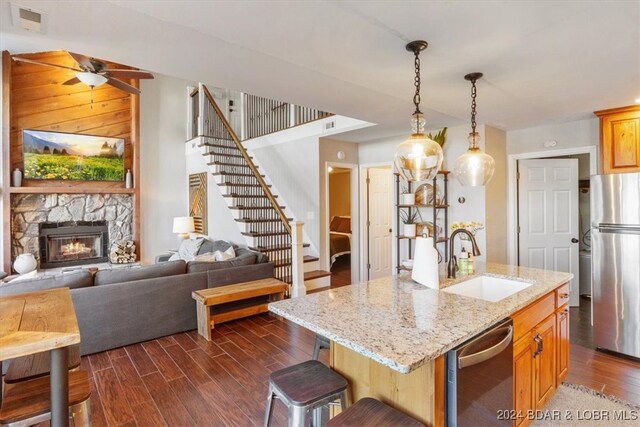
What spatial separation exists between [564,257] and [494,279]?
9.12ft

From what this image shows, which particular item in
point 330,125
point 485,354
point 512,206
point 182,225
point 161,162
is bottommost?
point 485,354

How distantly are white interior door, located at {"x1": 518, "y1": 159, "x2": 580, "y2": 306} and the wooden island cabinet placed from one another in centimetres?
230

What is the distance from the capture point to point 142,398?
2455mm

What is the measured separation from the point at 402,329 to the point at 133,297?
115 inches

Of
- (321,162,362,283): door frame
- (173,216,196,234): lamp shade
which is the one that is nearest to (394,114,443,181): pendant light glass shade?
(321,162,362,283): door frame

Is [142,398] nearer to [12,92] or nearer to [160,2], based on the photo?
[160,2]

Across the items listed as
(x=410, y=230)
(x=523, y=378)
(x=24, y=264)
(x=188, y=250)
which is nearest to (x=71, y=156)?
(x=24, y=264)

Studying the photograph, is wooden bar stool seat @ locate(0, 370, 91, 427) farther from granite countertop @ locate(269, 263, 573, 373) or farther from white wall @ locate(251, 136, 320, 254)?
white wall @ locate(251, 136, 320, 254)

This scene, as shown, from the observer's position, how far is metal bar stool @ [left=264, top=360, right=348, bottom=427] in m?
1.43

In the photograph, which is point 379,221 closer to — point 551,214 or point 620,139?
point 551,214

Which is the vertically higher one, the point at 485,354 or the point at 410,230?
the point at 410,230

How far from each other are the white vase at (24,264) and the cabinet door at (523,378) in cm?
676

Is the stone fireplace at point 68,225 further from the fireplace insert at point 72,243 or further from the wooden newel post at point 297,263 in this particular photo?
the wooden newel post at point 297,263

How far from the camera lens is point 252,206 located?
6.13m
